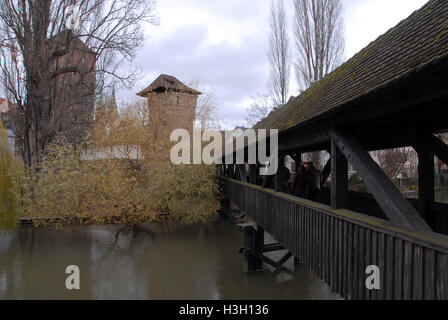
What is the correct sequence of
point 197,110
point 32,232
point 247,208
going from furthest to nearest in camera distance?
point 197,110 < point 32,232 < point 247,208

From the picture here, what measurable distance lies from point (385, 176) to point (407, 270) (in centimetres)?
79

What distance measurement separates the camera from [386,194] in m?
2.50

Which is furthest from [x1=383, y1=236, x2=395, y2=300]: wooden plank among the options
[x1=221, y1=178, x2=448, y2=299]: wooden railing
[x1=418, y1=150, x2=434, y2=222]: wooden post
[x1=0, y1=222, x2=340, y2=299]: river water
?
[x1=0, y1=222, x2=340, y2=299]: river water

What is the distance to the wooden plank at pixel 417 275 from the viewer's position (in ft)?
7.16

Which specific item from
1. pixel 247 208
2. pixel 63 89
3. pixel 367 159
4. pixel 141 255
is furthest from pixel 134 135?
pixel 367 159

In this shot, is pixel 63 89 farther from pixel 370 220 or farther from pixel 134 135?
pixel 370 220

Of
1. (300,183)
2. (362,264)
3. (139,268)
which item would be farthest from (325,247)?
(139,268)

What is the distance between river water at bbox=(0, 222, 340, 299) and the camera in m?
7.02

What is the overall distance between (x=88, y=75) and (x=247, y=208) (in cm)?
1075

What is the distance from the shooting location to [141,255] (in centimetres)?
983

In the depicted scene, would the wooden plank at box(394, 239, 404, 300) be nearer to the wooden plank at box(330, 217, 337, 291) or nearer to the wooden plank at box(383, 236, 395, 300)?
the wooden plank at box(383, 236, 395, 300)

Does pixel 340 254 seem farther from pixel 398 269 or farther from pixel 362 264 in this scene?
pixel 398 269

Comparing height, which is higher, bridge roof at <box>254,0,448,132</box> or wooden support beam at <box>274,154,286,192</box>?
bridge roof at <box>254,0,448,132</box>

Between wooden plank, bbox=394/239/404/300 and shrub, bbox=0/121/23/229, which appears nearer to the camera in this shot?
wooden plank, bbox=394/239/404/300
